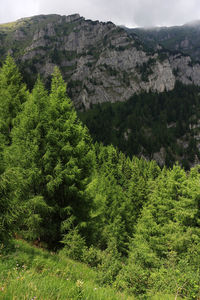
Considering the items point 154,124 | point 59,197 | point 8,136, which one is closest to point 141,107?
point 154,124

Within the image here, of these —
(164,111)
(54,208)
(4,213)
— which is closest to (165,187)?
(54,208)

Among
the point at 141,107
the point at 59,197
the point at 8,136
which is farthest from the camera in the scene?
the point at 141,107

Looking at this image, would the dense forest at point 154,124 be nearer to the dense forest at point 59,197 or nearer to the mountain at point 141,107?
the mountain at point 141,107

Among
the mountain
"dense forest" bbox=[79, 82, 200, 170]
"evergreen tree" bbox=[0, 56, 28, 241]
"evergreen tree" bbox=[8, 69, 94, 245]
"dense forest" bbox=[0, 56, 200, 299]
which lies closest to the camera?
"evergreen tree" bbox=[0, 56, 28, 241]

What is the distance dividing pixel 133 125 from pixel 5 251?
527 feet

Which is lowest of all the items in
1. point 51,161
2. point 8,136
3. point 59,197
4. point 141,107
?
point 59,197

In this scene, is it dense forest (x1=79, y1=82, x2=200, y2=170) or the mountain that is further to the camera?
the mountain

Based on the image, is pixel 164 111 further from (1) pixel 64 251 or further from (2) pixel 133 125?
(1) pixel 64 251

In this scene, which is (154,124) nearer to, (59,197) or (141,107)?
(141,107)

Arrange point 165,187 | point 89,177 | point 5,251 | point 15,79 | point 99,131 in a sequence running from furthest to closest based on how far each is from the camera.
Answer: point 99,131 → point 165,187 → point 15,79 → point 89,177 → point 5,251

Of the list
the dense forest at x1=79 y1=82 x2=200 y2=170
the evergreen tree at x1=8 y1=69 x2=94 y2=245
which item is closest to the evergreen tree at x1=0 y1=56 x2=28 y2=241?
the evergreen tree at x1=8 y1=69 x2=94 y2=245

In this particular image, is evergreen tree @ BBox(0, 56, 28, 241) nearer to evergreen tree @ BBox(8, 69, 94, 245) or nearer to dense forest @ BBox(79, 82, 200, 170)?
evergreen tree @ BBox(8, 69, 94, 245)

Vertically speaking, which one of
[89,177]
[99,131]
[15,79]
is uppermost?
[15,79]

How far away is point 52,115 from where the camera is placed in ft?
39.9
